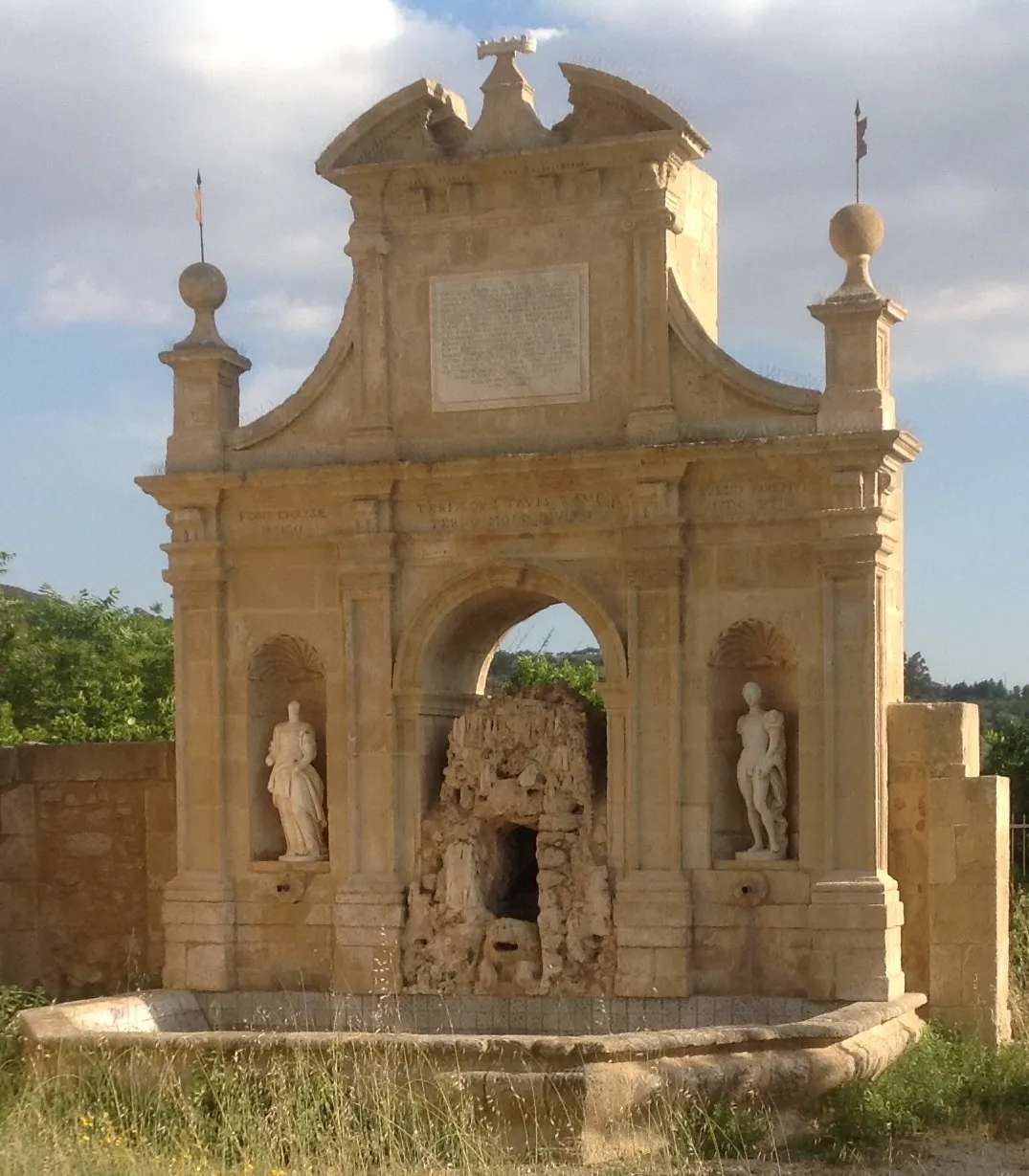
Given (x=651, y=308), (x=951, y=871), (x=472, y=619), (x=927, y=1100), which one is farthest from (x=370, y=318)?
(x=927, y=1100)

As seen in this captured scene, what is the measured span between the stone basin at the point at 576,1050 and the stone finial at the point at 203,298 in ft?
16.9

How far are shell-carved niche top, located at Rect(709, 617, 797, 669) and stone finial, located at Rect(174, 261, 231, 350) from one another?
474cm

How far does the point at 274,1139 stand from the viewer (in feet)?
42.3

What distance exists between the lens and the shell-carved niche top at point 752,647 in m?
16.6

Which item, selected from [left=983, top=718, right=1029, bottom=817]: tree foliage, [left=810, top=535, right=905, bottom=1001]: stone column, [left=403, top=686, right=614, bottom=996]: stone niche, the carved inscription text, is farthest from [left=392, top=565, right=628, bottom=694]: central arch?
[left=983, top=718, right=1029, bottom=817]: tree foliage

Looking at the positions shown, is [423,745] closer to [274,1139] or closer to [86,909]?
[86,909]

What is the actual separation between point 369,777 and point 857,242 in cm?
538

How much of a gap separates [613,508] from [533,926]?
318 centimetres

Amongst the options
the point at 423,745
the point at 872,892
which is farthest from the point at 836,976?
the point at 423,745

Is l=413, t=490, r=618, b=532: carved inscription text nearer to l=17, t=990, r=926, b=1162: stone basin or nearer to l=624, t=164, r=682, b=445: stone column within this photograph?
l=624, t=164, r=682, b=445: stone column

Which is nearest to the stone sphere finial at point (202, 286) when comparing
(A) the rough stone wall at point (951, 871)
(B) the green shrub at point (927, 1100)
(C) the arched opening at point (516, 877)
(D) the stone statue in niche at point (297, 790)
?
(D) the stone statue in niche at point (297, 790)

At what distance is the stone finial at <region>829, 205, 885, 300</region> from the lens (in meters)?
16.4

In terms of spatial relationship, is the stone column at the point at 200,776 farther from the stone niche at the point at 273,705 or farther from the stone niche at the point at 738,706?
the stone niche at the point at 738,706

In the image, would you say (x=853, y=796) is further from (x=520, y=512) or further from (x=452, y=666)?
(x=452, y=666)
